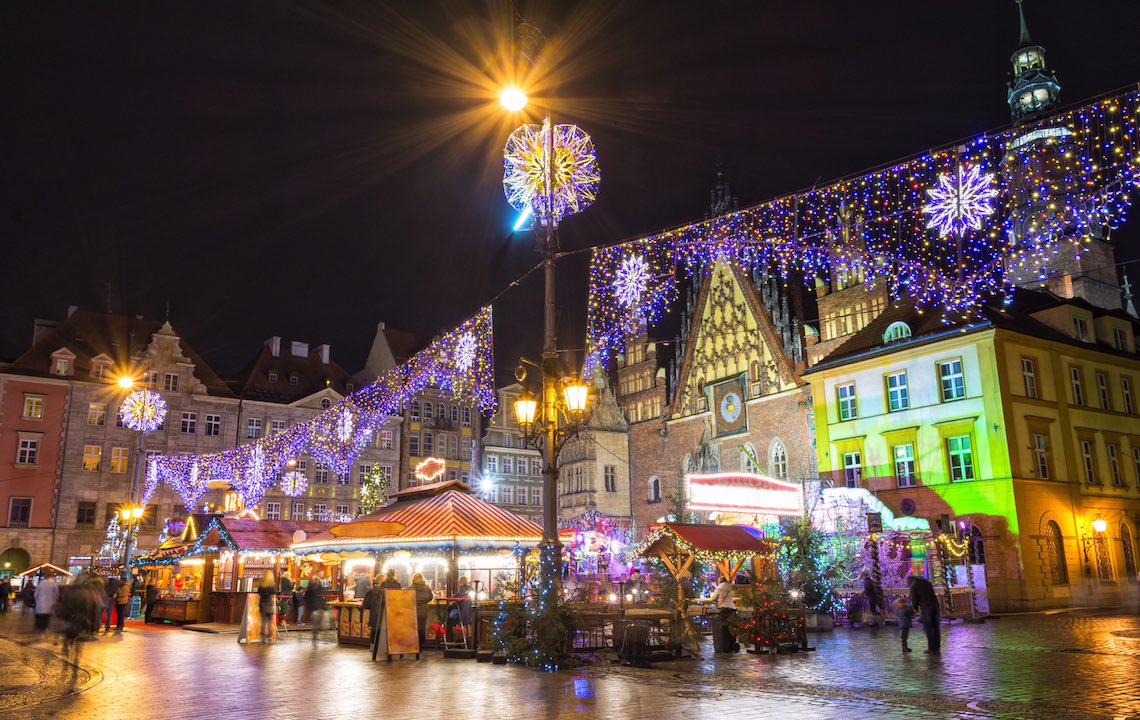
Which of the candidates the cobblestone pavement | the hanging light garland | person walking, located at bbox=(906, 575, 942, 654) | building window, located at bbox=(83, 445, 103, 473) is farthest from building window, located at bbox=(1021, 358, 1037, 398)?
building window, located at bbox=(83, 445, 103, 473)

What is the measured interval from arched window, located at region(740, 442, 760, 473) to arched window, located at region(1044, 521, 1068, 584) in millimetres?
14569

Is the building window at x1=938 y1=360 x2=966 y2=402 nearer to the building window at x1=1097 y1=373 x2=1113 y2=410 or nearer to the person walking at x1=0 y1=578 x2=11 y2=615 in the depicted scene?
the building window at x1=1097 y1=373 x2=1113 y2=410

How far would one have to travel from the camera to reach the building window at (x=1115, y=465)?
3206 centimetres

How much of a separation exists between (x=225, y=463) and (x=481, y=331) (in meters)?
23.0

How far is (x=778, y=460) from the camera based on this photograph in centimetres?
4156

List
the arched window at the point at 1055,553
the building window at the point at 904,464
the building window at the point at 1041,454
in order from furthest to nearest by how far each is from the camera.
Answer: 1. the building window at the point at 904,464
2. the building window at the point at 1041,454
3. the arched window at the point at 1055,553

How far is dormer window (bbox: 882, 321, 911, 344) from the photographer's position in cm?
3266

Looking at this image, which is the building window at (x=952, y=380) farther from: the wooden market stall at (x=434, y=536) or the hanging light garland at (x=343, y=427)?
the wooden market stall at (x=434, y=536)

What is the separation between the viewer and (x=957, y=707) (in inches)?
359

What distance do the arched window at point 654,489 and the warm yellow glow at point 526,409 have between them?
36.3 metres

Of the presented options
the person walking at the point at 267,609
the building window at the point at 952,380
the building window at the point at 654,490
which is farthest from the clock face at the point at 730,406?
the person walking at the point at 267,609

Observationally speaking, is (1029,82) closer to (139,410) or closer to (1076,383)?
(1076,383)

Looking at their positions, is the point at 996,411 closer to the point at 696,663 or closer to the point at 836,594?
the point at 836,594

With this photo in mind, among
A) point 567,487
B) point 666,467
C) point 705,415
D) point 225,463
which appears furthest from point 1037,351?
→ point 225,463
